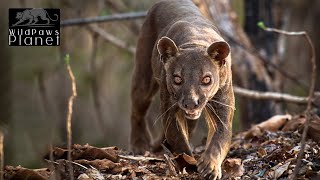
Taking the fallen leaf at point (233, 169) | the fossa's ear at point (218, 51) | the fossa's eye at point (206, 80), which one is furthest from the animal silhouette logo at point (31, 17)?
the fallen leaf at point (233, 169)

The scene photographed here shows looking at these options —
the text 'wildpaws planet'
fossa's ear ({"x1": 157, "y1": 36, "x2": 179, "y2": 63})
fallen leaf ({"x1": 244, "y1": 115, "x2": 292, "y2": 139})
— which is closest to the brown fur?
fossa's ear ({"x1": 157, "y1": 36, "x2": 179, "y2": 63})

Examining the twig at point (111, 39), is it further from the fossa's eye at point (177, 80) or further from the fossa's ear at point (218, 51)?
the fossa's eye at point (177, 80)

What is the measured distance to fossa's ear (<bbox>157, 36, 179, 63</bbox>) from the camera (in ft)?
22.0

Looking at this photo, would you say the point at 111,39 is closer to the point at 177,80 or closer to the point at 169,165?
the point at 177,80

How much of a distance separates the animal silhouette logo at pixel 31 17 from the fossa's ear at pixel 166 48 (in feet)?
5.84

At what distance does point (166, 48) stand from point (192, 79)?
54cm

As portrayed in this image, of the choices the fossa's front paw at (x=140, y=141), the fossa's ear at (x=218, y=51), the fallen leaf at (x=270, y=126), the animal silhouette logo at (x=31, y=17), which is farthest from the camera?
the fossa's front paw at (x=140, y=141)

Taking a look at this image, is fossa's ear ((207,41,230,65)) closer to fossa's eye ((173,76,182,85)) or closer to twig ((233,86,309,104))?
fossa's eye ((173,76,182,85))

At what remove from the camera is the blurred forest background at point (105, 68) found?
1277 cm

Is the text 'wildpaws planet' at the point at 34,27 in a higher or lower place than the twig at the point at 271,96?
higher

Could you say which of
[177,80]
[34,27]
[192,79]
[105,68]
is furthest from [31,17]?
[105,68]

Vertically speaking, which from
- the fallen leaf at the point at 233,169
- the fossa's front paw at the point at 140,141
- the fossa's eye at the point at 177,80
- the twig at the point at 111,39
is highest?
the fossa's eye at the point at 177,80

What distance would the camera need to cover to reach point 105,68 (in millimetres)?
19219

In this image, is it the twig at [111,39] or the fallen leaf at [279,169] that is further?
the twig at [111,39]
